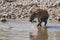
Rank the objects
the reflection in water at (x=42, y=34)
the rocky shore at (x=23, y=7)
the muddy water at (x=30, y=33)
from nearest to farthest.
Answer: the reflection in water at (x=42, y=34) < the muddy water at (x=30, y=33) < the rocky shore at (x=23, y=7)

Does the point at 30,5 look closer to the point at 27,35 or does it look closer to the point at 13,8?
the point at 13,8

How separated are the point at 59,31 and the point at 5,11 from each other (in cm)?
579

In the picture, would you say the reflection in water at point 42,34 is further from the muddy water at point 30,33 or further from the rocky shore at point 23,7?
the rocky shore at point 23,7

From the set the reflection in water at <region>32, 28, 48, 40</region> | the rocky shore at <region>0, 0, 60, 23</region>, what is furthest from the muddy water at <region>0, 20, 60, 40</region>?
the rocky shore at <region>0, 0, 60, 23</region>

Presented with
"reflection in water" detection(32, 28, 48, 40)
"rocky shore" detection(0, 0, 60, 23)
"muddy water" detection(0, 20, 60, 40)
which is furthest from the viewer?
"rocky shore" detection(0, 0, 60, 23)

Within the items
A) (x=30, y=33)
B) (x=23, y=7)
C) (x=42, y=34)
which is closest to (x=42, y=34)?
(x=42, y=34)

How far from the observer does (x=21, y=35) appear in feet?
32.8

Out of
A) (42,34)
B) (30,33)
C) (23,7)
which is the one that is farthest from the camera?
(23,7)

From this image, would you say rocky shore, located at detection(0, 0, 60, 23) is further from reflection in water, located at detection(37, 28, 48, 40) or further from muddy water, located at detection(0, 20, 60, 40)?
reflection in water, located at detection(37, 28, 48, 40)

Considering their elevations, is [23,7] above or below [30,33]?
above

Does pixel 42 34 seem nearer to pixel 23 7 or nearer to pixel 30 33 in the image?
pixel 30 33

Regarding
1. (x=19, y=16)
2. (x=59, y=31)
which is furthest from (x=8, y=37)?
(x=19, y=16)

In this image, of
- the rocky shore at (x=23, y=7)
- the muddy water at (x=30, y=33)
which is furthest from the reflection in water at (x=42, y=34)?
the rocky shore at (x=23, y=7)

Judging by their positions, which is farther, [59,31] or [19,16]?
[19,16]
